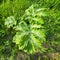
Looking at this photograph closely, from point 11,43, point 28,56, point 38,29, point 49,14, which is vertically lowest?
point 28,56

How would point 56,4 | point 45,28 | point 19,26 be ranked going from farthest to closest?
1. point 56,4
2. point 45,28
3. point 19,26

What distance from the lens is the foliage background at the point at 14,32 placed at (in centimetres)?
349

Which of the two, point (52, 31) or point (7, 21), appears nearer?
point (7, 21)

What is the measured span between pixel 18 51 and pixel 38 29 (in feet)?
1.76

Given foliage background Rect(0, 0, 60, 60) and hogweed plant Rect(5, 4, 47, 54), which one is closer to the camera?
hogweed plant Rect(5, 4, 47, 54)

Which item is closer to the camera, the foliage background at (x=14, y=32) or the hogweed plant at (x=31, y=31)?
the hogweed plant at (x=31, y=31)

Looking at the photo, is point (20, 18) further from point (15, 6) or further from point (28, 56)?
point (28, 56)

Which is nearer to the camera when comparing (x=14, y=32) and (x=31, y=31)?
(x=31, y=31)

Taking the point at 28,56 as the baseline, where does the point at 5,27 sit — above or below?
above

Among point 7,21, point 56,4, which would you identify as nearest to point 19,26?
point 7,21

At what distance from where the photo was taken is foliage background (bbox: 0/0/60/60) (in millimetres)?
3494

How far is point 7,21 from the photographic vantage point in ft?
11.1

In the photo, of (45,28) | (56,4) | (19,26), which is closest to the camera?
(19,26)

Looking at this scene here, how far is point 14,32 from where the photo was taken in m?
3.57
